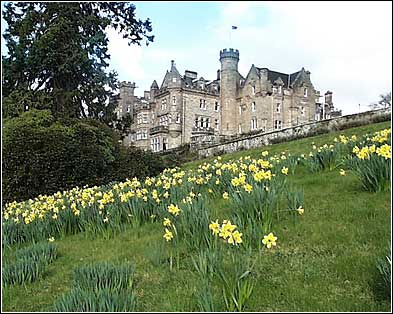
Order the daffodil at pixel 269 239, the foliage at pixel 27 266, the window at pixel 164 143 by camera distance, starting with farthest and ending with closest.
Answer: the window at pixel 164 143 → the foliage at pixel 27 266 → the daffodil at pixel 269 239

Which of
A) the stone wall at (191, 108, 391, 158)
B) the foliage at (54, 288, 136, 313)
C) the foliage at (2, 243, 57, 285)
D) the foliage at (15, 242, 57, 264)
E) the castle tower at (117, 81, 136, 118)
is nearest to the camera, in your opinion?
the foliage at (54, 288, 136, 313)

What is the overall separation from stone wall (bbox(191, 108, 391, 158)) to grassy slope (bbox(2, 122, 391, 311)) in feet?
36.4

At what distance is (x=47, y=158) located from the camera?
8.35 metres

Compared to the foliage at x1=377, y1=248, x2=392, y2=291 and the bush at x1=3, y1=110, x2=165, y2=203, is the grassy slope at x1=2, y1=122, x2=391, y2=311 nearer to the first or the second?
the foliage at x1=377, y1=248, x2=392, y2=291

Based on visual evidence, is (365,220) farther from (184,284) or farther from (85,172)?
(85,172)

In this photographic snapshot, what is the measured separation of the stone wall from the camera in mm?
14117

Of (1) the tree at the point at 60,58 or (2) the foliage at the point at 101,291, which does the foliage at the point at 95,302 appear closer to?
(2) the foliage at the point at 101,291

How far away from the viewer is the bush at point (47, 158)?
27.3 feet

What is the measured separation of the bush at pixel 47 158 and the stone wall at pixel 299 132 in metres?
8.62

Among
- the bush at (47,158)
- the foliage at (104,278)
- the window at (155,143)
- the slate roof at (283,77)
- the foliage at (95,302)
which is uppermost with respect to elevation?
the slate roof at (283,77)

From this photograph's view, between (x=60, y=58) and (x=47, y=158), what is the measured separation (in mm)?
2699

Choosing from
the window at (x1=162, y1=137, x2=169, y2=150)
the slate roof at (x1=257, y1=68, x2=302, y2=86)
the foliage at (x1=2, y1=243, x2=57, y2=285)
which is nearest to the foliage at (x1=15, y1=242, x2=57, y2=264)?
the foliage at (x1=2, y1=243, x2=57, y2=285)

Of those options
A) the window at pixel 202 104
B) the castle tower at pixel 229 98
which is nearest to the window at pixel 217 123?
A: the castle tower at pixel 229 98

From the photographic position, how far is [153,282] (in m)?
2.25
